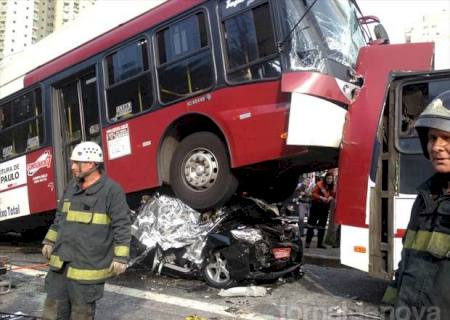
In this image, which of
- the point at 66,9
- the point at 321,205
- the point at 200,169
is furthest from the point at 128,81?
the point at 66,9

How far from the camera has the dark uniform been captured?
346 cm

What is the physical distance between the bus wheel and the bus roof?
1672 mm

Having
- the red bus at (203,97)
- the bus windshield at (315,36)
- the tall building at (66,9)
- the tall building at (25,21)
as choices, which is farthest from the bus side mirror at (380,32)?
the tall building at (66,9)

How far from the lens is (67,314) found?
3531 millimetres

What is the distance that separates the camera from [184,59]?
20.3 ft

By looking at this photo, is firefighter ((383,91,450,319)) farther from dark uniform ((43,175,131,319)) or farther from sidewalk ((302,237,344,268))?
sidewalk ((302,237,344,268))

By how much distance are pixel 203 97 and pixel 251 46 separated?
0.84 m

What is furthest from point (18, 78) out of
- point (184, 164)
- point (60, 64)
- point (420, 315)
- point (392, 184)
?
point (420, 315)

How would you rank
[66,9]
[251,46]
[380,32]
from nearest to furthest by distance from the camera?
[251,46] → [380,32] → [66,9]

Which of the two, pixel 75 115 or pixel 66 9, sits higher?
pixel 66 9

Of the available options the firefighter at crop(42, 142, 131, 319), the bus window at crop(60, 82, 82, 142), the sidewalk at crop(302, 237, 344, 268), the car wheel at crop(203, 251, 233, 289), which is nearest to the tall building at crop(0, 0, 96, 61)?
the bus window at crop(60, 82, 82, 142)

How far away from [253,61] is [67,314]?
10.6 ft

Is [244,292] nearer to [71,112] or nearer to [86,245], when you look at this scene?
[86,245]

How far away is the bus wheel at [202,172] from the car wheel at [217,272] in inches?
23.8
